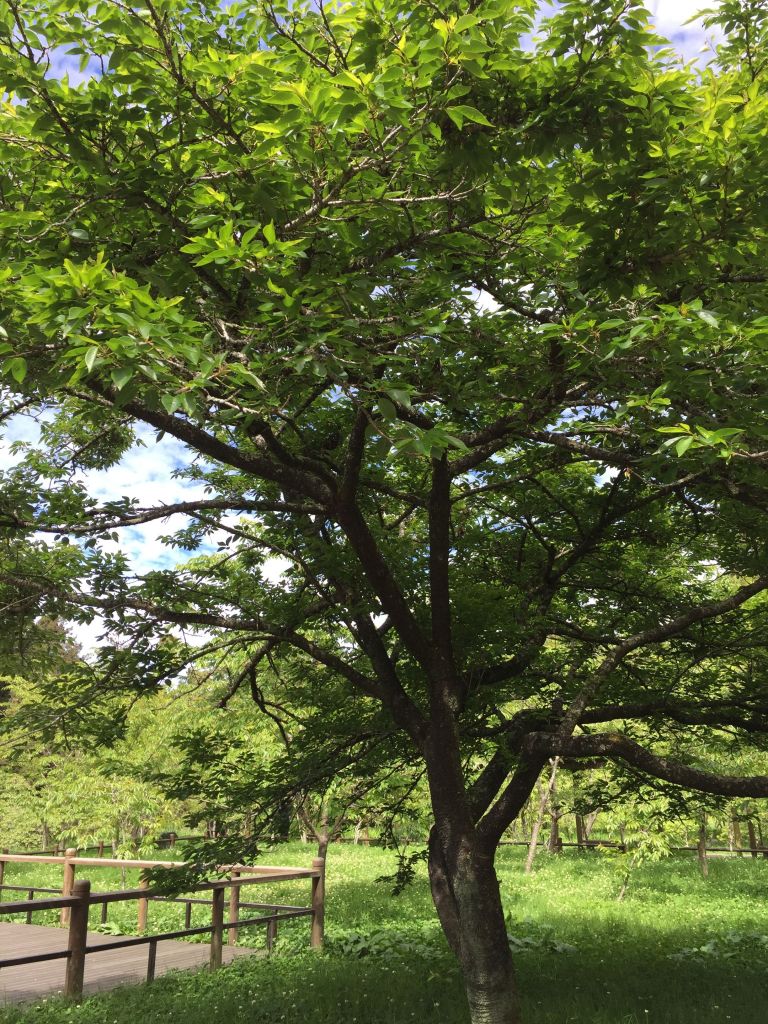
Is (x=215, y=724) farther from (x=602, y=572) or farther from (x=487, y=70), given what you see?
(x=487, y=70)

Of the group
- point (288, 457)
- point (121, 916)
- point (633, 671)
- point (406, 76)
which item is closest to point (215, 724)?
point (121, 916)

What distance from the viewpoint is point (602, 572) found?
821 centimetres

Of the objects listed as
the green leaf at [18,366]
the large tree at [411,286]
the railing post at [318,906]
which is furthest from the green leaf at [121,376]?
the railing post at [318,906]

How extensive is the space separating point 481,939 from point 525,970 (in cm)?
440

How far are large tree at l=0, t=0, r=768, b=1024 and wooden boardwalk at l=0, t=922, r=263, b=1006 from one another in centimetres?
453

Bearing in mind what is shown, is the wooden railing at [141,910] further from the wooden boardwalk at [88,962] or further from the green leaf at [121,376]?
the green leaf at [121,376]

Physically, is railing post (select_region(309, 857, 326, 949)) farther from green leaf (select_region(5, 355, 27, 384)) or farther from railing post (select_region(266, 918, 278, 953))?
green leaf (select_region(5, 355, 27, 384))

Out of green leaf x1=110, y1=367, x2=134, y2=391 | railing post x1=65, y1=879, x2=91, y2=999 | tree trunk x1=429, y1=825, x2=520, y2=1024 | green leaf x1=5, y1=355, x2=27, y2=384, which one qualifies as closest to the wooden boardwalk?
railing post x1=65, y1=879, x2=91, y2=999

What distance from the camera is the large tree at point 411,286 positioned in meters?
3.43

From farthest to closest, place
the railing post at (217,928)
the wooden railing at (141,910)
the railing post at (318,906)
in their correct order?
the railing post at (318,906)
the railing post at (217,928)
the wooden railing at (141,910)

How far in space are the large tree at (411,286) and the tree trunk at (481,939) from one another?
25 mm

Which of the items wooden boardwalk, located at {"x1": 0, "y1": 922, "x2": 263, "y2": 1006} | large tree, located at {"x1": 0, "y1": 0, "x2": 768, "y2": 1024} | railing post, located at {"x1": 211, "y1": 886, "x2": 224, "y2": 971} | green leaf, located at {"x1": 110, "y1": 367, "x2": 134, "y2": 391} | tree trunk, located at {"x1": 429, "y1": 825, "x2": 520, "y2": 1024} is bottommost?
wooden boardwalk, located at {"x1": 0, "y1": 922, "x2": 263, "y2": 1006}

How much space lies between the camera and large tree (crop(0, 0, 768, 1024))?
3.43 metres

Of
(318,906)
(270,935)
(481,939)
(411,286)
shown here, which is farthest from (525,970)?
(411,286)
